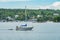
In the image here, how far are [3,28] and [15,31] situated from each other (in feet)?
4.64

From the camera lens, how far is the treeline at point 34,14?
9.39 metres

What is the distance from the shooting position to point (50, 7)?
33.5ft

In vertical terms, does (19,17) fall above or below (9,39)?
above

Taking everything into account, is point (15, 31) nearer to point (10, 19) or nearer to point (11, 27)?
point (11, 27)

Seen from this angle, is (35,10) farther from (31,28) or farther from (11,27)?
(11,27)

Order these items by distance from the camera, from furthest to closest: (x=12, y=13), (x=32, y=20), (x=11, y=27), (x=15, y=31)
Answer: (x=11, y=27)
(x=15, y=31)
(x=32, y=20)
(x=12, y=13)

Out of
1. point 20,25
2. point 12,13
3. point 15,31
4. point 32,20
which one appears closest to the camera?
point 12,13

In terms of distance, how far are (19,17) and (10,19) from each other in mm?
370

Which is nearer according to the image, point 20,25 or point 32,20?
point 32,20

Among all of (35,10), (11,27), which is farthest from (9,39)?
(11,27)

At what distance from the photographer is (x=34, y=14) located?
972 cm

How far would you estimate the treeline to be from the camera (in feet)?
30.8

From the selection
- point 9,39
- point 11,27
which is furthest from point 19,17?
point 11,27

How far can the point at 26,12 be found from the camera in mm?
10109
